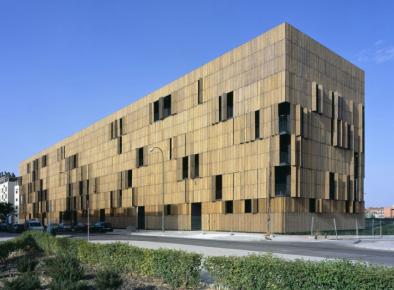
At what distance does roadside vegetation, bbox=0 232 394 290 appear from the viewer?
9.12 m

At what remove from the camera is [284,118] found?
52.8 meters

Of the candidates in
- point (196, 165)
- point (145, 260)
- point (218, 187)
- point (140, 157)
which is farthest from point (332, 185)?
point (145, 260)

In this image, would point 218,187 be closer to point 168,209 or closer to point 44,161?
Answer: point 168,209

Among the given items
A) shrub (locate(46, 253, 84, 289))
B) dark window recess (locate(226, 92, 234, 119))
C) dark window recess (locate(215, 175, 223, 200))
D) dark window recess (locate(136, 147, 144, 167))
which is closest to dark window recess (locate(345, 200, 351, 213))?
dark window recess (locate(215, 175, 223, 200))

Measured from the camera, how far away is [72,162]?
110688 mm

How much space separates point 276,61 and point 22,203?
11782 centimetres

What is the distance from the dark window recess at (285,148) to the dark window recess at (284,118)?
73 cm

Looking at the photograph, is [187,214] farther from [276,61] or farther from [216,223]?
[276,61]

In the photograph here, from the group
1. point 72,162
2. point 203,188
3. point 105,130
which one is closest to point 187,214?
point 203,188

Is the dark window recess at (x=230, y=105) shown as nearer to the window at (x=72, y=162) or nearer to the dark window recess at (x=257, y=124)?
the dark window recess at (x=257, y=124)

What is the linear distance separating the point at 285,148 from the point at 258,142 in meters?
3.08

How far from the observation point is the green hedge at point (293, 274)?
870cm

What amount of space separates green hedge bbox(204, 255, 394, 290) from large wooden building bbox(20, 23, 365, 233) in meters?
40.5

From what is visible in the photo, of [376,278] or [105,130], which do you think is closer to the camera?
[376,278]
